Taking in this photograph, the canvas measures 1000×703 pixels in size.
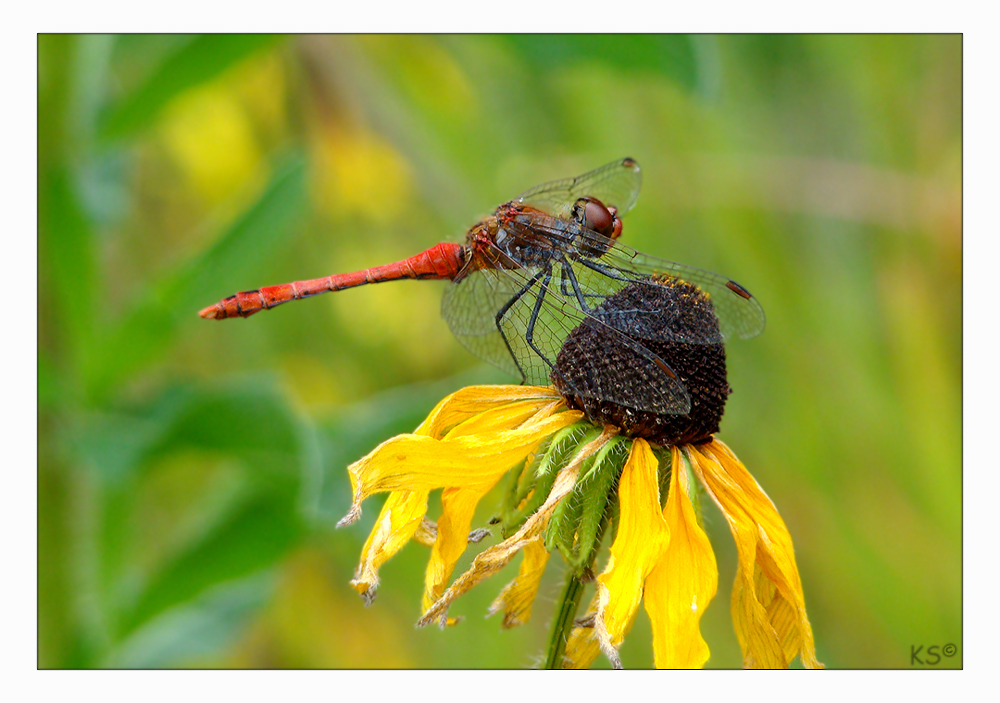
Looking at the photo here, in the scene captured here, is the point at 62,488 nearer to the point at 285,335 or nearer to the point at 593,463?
the point at 285,335

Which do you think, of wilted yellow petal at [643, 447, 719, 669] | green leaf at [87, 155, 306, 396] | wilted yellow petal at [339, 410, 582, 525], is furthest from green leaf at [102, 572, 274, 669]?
wilted yellow petal at [643, 447, 719, 669]

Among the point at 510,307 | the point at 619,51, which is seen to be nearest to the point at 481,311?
the point at 510,307

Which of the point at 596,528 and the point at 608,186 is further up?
the point at 608,186

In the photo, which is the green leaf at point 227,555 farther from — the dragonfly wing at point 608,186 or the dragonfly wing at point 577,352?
the dragonfly wing at point 608,186

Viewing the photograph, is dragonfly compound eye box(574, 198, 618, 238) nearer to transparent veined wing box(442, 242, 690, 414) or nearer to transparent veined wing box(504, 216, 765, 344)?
transparent veined wing box(504, 216, 765, 344)

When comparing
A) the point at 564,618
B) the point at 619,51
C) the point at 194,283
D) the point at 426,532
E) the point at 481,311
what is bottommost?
the point at 564,618

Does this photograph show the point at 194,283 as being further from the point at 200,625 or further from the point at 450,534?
the point at 450,534

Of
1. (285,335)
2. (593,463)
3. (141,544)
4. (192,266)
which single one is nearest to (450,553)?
(593,463)
